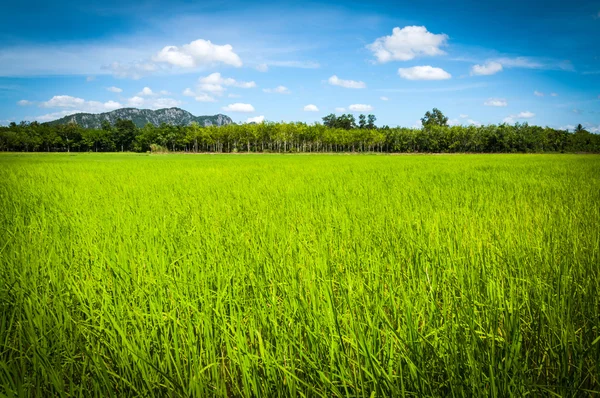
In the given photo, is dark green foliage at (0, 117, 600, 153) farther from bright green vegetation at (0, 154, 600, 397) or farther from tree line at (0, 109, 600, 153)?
bright green vegetation at (0, 154, 600, 397)

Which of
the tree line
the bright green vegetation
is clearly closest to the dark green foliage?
the tree line

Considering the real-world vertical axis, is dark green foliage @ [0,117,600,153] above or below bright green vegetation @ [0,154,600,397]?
above

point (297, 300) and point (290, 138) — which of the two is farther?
point (290, 138)

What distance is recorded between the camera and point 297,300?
2.04 m

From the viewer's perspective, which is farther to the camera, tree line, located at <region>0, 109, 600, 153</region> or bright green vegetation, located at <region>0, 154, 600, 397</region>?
tree line, located at <region>0, 109, 600, 153</region>

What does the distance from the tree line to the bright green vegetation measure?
92.6m

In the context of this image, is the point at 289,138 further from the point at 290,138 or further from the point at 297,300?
the point at 297,300

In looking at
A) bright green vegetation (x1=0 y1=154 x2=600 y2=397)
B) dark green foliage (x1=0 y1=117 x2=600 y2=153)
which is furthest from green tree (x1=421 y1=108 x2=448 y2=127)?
bright green vegetation (x1=0 y1=154 x2=600 y2=397)

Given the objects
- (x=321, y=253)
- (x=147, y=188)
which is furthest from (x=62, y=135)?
(x=321, y=253)

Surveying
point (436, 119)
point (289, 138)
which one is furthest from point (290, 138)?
point (436, 119)

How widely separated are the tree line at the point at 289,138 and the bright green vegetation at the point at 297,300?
92644 mm

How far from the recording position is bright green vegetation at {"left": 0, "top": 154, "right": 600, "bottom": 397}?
1.45 metres

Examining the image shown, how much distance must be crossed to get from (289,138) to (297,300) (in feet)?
343

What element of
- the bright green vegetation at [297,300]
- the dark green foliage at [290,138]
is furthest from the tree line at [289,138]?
the bright green vegetation at [297,300]
